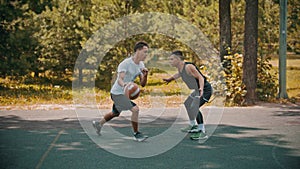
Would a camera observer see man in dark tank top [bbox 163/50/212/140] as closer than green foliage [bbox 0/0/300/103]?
Yes

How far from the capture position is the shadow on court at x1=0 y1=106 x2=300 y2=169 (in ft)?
22.4

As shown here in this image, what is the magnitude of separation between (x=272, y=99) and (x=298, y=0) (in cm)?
1530

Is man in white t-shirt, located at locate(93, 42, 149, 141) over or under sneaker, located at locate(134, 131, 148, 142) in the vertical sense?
over

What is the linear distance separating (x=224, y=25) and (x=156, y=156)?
8175 millimetres

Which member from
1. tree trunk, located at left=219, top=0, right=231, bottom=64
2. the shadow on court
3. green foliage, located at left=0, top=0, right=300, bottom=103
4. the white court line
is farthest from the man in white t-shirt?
tree trunk, located at left=219, top=0, right=231, bottom=64

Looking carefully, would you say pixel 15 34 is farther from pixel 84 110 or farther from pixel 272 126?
pixel 272 126

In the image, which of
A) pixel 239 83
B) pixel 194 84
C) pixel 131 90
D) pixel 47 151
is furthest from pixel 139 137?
pixel 239 83

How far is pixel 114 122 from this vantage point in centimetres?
1065

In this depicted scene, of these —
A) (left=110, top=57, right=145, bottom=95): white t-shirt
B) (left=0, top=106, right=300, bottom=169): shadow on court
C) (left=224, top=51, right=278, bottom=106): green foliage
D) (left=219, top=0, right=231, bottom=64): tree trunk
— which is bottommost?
(left=0, top=106, right=300, bottom=169): shadow on court

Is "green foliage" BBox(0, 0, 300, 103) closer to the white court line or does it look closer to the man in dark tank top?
the man in dark tank top

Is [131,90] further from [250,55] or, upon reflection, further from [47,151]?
[250,55]

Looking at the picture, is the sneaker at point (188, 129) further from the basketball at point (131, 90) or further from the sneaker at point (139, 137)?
the basketball at point (131, 90)

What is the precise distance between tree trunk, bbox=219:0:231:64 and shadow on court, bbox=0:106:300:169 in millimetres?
4883

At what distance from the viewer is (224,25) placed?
1465 centimetres
